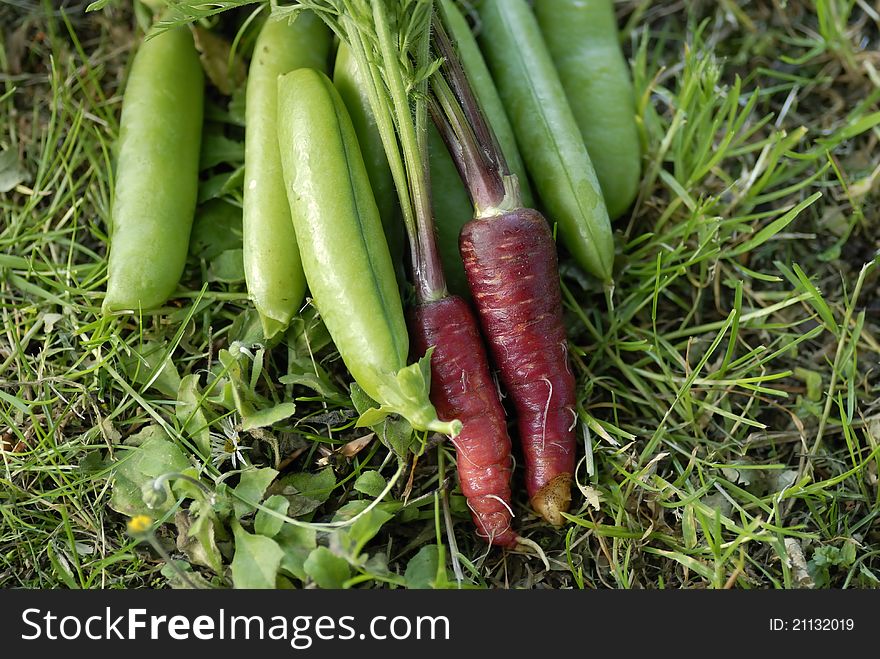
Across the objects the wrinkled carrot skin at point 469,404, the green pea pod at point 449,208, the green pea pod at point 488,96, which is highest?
the green pea pod at point 488,96

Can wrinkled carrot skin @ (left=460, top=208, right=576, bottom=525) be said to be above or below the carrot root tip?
above

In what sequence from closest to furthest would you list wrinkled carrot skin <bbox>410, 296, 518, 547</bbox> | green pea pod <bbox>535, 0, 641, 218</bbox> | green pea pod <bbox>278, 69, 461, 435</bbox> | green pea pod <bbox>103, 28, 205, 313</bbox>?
green pea pod <bbox>278, 69, 461, 435</bbox> < wrinkled carrot skin <bbox>410, 296, 518, 547</bbox> < green pea pod <bbox>103, 28, 205, 313</bbox> < green pea pod <bbox>535, 0, 641, 218</bbox>

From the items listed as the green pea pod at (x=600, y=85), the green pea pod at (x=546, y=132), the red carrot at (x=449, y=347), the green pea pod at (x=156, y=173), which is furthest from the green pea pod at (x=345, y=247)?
the green pea pod at (x=600, y=85)

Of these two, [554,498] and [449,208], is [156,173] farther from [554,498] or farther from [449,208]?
[554,498]

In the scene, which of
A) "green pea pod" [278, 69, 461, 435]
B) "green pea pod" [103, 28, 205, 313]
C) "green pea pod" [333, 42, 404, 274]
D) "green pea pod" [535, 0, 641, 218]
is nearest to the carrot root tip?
"green pea pod" [278, 69, 461, 435]

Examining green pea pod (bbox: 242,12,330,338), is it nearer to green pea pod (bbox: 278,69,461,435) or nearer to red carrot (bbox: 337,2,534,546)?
green pea pod (bbox: 278,69,461,435)

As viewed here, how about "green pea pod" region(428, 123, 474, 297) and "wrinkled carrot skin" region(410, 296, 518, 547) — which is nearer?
"wrinkled carrot skin" region(410, 296, 518, 547)

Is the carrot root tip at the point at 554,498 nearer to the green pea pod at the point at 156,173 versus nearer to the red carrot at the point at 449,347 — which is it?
the red carrot at the point at 449,347
